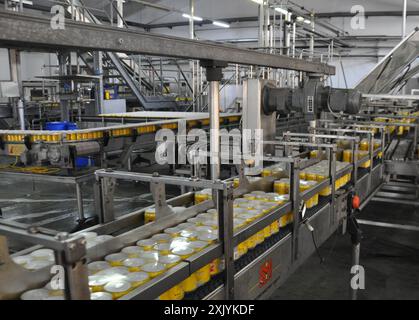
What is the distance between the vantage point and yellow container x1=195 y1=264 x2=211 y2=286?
5.67ft

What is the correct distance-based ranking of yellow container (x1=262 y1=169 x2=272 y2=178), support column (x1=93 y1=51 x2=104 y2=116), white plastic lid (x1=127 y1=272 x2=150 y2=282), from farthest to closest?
support column (x1=93 y1=51 x2=104 y2=116) → yellow container (x1=262 y1=169 x2=272 y2=178) → white plastic lid (x1=127 y1=272 x2=150 y2=282)

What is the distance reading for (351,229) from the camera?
8.45ft

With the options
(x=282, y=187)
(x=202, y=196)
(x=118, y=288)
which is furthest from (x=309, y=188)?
(x=118, y=288)

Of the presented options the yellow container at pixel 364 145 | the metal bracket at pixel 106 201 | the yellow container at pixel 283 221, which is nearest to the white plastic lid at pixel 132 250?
the metal bracket at pixel 106 201

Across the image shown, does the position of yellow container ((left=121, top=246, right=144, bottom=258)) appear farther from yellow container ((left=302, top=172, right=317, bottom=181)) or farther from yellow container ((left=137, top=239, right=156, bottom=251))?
yellow container ((left=302, top=172, right=317, bottom=181))

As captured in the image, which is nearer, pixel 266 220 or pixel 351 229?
pixel 266 220

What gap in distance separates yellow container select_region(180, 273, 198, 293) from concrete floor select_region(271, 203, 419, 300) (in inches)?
66.8

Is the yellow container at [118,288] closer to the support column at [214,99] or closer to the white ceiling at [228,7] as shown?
the support column at [214,99]

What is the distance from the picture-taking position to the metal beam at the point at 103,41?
1.22 m

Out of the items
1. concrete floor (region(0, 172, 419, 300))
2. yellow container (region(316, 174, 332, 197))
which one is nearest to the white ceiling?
concrete floor (region(0, 172, 419, 300))

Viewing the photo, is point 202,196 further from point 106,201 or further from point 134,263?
point 134,263
